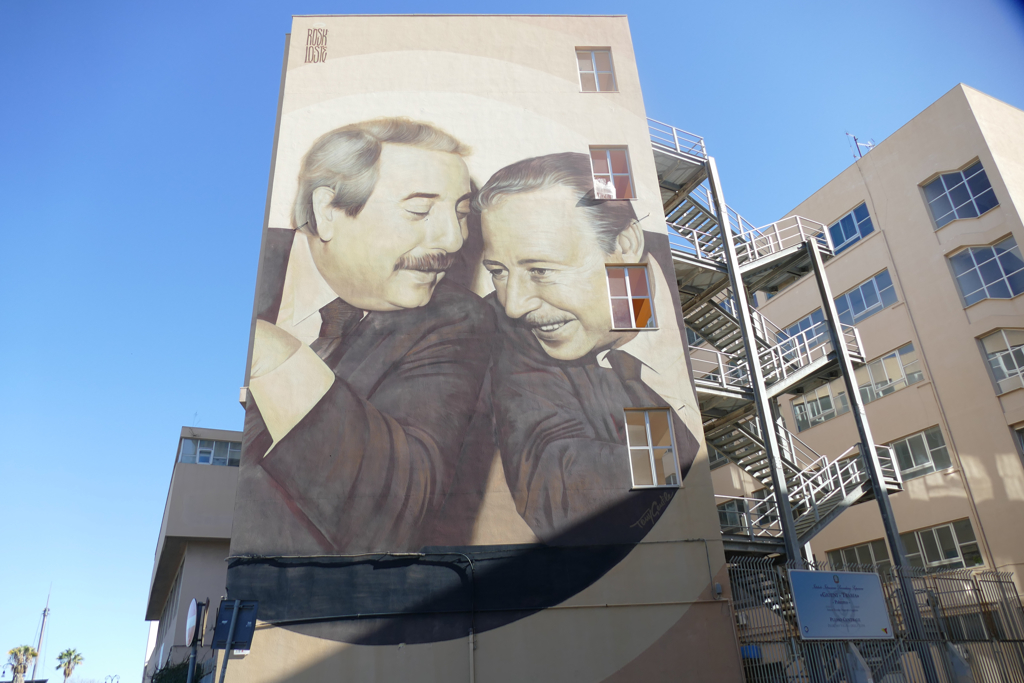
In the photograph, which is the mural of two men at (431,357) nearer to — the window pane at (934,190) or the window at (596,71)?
the window at (596,71)

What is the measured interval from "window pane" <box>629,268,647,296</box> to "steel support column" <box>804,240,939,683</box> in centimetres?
638

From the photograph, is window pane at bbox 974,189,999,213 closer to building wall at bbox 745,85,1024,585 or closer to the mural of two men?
building wall at bbox 745,85,1024,585

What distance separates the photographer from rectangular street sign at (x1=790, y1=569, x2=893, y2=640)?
13.9 metres

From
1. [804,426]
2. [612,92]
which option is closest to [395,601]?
[612,92]

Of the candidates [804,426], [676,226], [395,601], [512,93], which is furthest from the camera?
[804,426]

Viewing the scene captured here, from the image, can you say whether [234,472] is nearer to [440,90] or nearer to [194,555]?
[194,555]

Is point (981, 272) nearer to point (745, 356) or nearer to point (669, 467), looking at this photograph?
point (745, 356)

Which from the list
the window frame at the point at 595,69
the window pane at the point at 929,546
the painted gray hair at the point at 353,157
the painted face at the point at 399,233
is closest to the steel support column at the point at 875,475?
the window frame at the point at 595,69

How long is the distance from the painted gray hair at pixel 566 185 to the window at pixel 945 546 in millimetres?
15555

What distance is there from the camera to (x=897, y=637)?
15.3 meters

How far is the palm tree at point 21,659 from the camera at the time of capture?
6234 cm

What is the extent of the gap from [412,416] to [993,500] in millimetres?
20290

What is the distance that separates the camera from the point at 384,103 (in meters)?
20.5
